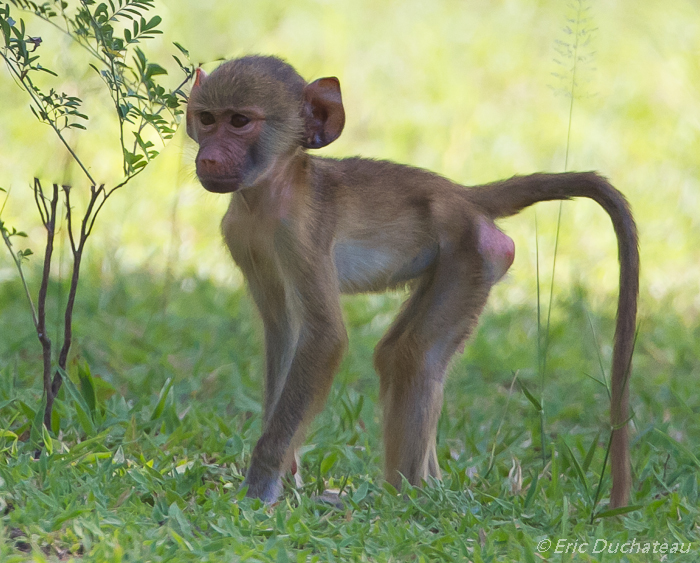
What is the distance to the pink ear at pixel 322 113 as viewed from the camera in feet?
15.0

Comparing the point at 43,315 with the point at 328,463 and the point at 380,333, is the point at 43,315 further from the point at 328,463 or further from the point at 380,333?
the point at 380,333

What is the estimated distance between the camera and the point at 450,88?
11.0m

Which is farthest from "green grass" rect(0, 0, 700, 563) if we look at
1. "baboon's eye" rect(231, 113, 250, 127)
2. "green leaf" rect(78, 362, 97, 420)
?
"baboon's eye" rect(231, 113, 250, 127)

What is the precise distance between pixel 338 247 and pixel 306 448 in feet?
3.57

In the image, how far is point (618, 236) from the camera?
4438mm

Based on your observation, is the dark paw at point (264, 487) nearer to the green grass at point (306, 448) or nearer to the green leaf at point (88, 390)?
the green grass at point (306, 448)

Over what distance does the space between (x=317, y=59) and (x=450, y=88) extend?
60.3 inches

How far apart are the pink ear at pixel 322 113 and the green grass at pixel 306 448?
3.20ft

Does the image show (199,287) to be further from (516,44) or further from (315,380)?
Answer: (516,44)

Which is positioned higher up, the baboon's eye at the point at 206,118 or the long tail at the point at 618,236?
the baboon's eye at the point at 206,118

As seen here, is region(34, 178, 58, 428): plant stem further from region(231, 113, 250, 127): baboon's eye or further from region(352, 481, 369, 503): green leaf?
region(352, 481, 369, 503): green leaf

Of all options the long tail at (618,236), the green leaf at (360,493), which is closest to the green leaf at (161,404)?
the green leaf at (360,493)

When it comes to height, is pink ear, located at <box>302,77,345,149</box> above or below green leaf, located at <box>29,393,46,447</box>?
above

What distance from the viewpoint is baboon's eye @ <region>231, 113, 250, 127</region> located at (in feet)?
14.4
